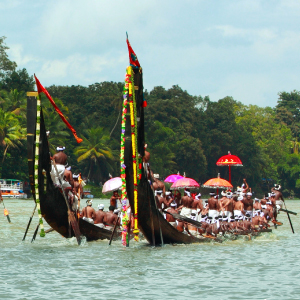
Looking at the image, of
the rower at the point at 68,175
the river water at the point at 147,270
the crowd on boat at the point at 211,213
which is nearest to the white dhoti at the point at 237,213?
the crowd on boat at the point at 211,213

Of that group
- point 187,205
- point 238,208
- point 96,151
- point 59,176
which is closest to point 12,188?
point 96,151

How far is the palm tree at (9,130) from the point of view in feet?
178

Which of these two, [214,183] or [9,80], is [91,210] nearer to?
[214,183]

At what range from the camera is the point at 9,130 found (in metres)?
54.8

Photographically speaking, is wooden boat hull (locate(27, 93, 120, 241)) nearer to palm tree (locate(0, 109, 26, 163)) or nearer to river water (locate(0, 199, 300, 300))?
river water (locate(0, 199, 300, 300))

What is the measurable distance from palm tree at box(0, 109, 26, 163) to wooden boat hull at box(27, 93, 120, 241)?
37.1 m

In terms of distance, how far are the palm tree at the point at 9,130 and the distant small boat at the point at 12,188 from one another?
3223mm

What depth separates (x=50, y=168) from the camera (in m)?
16.9

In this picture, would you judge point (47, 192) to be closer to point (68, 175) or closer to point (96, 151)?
point (68, 175)

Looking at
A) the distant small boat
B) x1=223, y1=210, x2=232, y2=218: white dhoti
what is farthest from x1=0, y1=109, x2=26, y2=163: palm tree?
x1=223, y1=210, x2=232, y2=218: white dhoti

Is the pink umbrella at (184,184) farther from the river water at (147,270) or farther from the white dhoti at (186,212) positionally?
the river water at (147,270)

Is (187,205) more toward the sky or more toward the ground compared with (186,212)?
more toward the sky

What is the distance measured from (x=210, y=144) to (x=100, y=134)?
1975cm

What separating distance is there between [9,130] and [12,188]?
19.7ft
